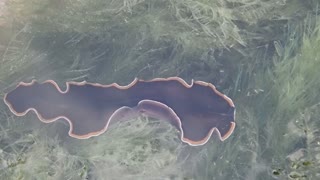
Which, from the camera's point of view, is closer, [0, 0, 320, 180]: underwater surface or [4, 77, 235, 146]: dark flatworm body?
[0, 0, 320, 180]: underwater surface

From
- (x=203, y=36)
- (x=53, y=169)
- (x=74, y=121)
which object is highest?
(x=203, y=36)

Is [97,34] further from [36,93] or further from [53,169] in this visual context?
[53,169]

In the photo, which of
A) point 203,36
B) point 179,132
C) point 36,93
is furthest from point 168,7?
point 36,93

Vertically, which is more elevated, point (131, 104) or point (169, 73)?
point (169, 73)

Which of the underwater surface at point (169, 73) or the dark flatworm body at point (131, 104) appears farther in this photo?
the dark flatworm body at point (131, 104)
